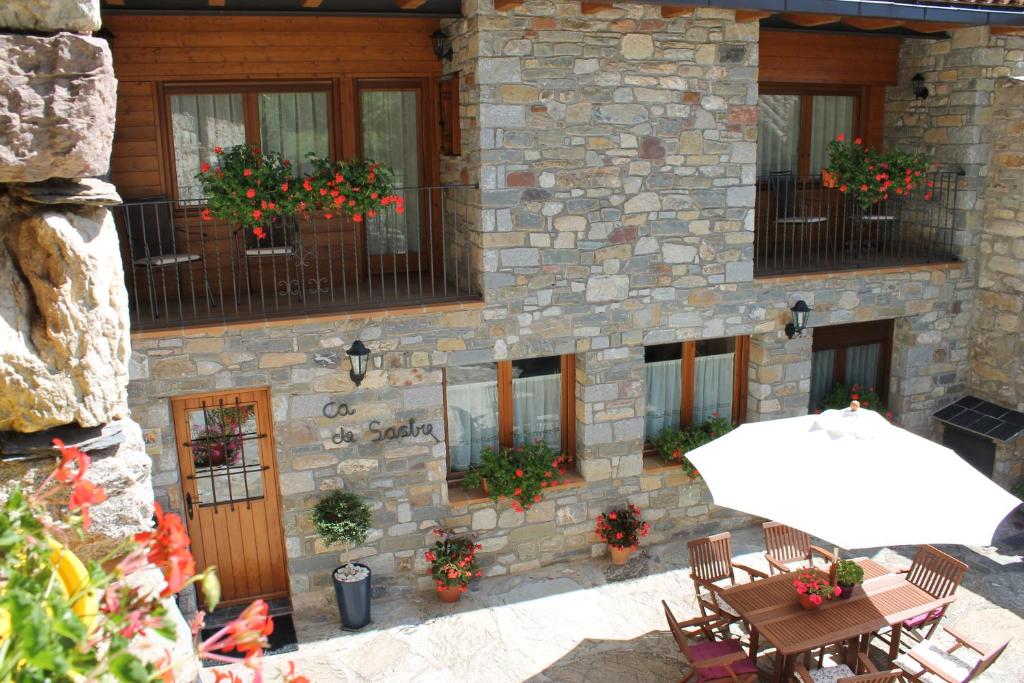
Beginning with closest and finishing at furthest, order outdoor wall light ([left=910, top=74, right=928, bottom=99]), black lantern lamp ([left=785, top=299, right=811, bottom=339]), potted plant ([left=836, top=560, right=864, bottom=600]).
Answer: potted plant ([left=836, top=560, right=864, bottom=600]) < black lantern lamp ([left=785, top=299, right=811, bottom=339]) < outdoor wall light ([left=910, top=74, right=928, bottom=99])

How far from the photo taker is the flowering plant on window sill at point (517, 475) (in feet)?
27.6

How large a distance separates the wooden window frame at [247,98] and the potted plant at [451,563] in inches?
154

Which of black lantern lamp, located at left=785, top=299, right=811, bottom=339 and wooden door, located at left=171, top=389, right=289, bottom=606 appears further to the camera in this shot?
black lantern lamp, located at left=785, top=299, right=811, bottom=339

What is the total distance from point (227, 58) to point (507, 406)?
13.8 ft

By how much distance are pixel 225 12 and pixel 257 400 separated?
343cm

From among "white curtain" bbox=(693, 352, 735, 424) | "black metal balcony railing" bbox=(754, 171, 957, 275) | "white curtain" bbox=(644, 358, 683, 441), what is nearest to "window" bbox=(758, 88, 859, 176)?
"black metal balcony railing" bbox=(754, 171, 957, 275)

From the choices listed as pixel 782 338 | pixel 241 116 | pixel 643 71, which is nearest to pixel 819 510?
pixel 782 338

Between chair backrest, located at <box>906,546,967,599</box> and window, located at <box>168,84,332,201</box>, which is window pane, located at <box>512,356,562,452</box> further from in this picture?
chair backrest, located at <box>906,546,967,599</box>

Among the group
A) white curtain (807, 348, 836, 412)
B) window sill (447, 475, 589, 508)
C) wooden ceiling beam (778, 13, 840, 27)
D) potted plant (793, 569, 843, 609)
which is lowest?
potted plant (793, 569, 843, 609)

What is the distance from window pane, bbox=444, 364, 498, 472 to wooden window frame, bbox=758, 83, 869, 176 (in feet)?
15.6

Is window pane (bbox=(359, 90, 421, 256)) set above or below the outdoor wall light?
below

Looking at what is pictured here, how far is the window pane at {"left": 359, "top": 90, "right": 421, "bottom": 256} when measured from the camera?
29.2 ft

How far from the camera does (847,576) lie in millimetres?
6852

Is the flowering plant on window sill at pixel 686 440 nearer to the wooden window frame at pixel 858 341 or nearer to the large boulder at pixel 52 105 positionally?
the wooden window frame at pixel 858 341
